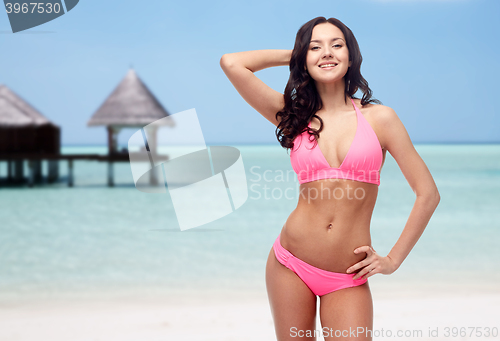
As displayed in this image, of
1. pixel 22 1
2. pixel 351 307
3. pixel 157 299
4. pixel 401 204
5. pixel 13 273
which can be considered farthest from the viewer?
pixel 22 1

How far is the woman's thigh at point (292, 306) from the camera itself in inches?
65.8

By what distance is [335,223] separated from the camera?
165 cm

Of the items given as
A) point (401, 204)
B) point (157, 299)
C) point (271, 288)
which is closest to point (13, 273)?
point (157, 299)

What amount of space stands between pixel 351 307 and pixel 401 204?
15.0 metres

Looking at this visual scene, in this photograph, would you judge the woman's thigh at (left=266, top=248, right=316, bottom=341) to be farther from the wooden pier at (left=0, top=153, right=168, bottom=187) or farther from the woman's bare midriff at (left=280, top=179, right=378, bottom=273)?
the wooden pier at (left=0, top=153, right=168, bottom=187)

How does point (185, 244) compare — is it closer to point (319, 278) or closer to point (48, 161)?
point (319, 278)

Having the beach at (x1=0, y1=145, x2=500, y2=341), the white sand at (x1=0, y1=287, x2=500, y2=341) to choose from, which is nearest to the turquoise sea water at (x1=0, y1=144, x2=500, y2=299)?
the beach at (x1=0, y1=145, x2=500, y2=341)

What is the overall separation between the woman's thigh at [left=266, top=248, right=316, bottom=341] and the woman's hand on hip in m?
0.20

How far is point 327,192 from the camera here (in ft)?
5.35

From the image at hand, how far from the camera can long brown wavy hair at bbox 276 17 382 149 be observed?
5.51 feet

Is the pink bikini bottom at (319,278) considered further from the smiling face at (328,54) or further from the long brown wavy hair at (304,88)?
the smiling face at (328,54)

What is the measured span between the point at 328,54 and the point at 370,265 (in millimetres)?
774

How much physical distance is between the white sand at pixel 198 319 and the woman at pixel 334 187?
2542 millimetres

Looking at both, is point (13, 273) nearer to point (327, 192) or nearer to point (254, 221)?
point (254, 221)
